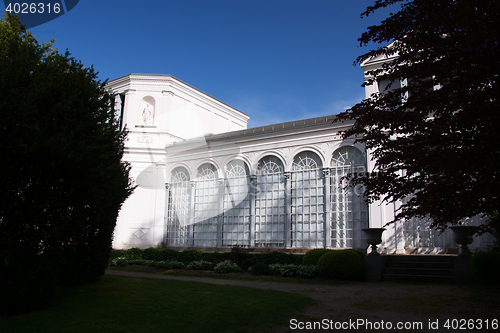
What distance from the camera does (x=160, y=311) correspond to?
680 centimetres

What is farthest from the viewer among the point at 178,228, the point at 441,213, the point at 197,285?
the point at 178,228

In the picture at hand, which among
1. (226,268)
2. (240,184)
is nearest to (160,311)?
(226,268)

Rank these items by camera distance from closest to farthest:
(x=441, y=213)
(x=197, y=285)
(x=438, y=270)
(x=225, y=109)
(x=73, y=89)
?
(x=441, y=213)
(x=73, y=89)
(x=197, y=285)
(x=438, y=270)
(x=225, y=109)

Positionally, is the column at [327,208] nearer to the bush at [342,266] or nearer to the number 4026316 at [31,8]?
the bush at [342,266]

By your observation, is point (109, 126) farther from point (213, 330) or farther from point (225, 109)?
point (225, 109)

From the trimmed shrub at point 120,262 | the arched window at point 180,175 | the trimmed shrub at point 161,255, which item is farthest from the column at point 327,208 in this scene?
the trimmed shrub at point 120,262

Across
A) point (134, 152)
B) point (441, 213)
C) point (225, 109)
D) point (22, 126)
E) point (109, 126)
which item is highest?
point (225, 109)

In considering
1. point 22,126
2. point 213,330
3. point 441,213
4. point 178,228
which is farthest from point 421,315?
point 178,228

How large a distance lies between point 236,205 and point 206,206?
Answer: 2251 millimetres

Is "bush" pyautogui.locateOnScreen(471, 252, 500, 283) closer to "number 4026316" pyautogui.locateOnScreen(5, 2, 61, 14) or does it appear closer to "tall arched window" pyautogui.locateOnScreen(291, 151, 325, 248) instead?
"tall arched window" pyautogui.locateOnScreen(291, 151, 325, 248)

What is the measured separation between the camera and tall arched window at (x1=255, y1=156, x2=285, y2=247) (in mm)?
18047

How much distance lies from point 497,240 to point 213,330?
1247 cm

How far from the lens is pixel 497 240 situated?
515 inches

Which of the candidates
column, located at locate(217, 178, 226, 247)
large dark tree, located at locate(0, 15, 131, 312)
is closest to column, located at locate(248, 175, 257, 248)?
column, located at locate(217, 178, 226, 247)
